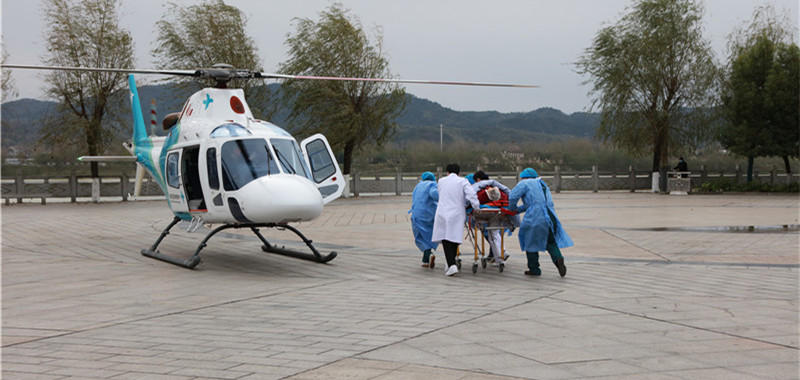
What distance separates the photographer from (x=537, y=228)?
9.50m

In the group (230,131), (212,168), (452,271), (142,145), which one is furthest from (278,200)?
(142,145)

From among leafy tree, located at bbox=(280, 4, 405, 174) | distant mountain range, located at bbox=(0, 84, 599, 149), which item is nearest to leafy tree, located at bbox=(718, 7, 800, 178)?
leafy tree, located at bbox=(280, 4, 405, 174)

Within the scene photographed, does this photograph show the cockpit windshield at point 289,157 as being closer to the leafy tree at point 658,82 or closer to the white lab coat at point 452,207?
the white lab coat at point 452,207


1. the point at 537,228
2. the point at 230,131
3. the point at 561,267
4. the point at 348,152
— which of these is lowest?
the point at 561,267

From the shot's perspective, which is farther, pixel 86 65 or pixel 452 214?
pixel 86 65

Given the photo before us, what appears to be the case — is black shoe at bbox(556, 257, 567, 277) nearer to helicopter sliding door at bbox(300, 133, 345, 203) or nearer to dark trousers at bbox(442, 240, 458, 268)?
dark trousers at bbox(442, 240, 458, 268)

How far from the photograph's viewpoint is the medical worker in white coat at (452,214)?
32.0ft

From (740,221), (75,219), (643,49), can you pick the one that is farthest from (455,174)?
(643,49)

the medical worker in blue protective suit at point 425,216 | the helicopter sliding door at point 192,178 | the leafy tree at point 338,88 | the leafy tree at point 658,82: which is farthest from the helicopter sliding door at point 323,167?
the leafy tree at point 658,82

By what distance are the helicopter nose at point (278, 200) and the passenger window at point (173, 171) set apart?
2.10 meters

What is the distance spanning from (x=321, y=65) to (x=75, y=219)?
13577 mm

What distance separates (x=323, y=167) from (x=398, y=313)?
482 cm

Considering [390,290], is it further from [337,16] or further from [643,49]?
[643,49]

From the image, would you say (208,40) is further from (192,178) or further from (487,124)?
(487,124)
